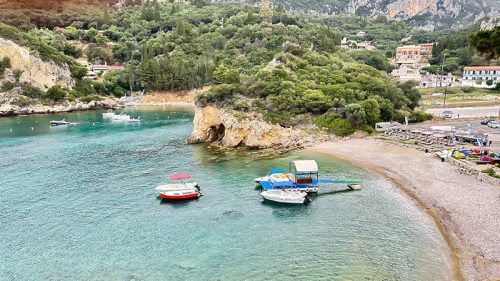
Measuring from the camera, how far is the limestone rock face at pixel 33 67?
361ft

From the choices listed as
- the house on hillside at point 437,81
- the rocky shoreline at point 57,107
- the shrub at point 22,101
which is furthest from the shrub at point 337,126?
the shrub at point 22,101

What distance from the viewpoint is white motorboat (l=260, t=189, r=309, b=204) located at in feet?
123

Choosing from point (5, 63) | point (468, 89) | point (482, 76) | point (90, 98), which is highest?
point (5, 63)

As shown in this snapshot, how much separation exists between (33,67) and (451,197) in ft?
377

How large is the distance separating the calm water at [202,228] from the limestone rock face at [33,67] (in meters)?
68.7

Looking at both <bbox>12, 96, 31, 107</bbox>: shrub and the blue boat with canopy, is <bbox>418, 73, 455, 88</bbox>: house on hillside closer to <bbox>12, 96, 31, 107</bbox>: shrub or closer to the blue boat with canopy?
the blue boat with canopy

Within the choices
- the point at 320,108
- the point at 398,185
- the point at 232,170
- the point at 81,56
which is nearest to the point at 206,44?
the point at 81,56

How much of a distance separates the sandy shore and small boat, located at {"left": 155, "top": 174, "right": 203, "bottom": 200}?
21.4 meters

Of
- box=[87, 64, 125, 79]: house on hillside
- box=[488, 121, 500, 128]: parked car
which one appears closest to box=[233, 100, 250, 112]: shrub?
box=[488, 121, 500, 128]: parked car

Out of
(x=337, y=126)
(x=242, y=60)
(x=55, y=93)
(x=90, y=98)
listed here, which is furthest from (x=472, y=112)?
(x=55, y=93)

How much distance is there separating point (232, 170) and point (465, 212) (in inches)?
999

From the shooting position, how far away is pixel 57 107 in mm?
110125

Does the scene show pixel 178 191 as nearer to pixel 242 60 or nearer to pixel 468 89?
pixel 242 60

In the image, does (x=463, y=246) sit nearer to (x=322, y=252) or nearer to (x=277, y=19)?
(x=322, y=252)
